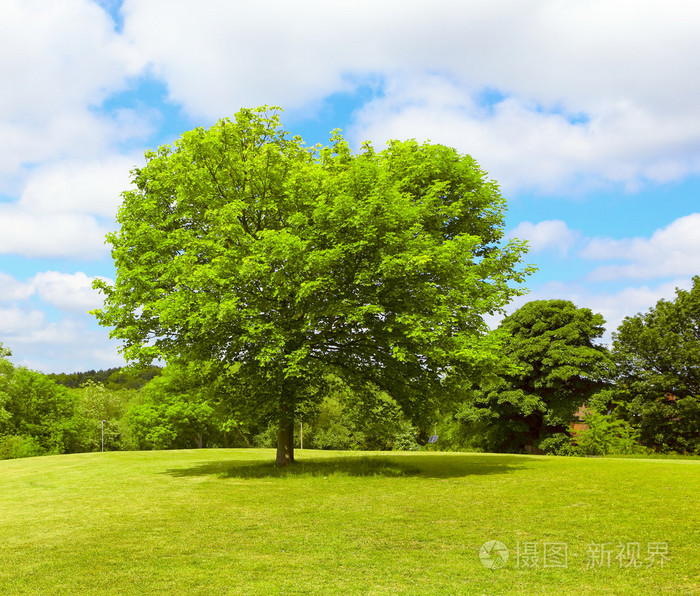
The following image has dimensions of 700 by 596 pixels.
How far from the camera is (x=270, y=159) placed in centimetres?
2492

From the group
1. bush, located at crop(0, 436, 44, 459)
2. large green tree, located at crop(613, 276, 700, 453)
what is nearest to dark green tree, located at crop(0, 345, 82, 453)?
bush, located at crop(0, 436, 44, 459)

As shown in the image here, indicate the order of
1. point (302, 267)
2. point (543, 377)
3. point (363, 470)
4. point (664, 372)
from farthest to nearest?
point (543, 377) < point (664, 372) < point (363, 470) < point (302, 267)

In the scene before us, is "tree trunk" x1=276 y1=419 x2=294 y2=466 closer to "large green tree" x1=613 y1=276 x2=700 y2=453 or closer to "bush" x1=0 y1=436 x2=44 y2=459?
"large green tree" x1=613 y1=276 x2=700 y2=453

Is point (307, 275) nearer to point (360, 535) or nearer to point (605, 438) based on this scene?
point (360, 535)

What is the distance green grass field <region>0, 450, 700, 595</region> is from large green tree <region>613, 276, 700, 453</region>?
2318 centimetres

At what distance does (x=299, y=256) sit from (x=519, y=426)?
36.0 m

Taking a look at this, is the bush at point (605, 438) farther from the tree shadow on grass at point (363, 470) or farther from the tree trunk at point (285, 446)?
the tree trunk at point (285, 446)

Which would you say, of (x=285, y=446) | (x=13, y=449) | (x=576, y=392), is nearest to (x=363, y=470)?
(x=285, y=446)

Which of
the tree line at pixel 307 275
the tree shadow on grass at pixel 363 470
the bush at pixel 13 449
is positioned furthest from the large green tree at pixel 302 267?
the bush at pixel 13 449

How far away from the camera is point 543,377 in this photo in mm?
48906

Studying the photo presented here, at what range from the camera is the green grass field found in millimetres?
8484
